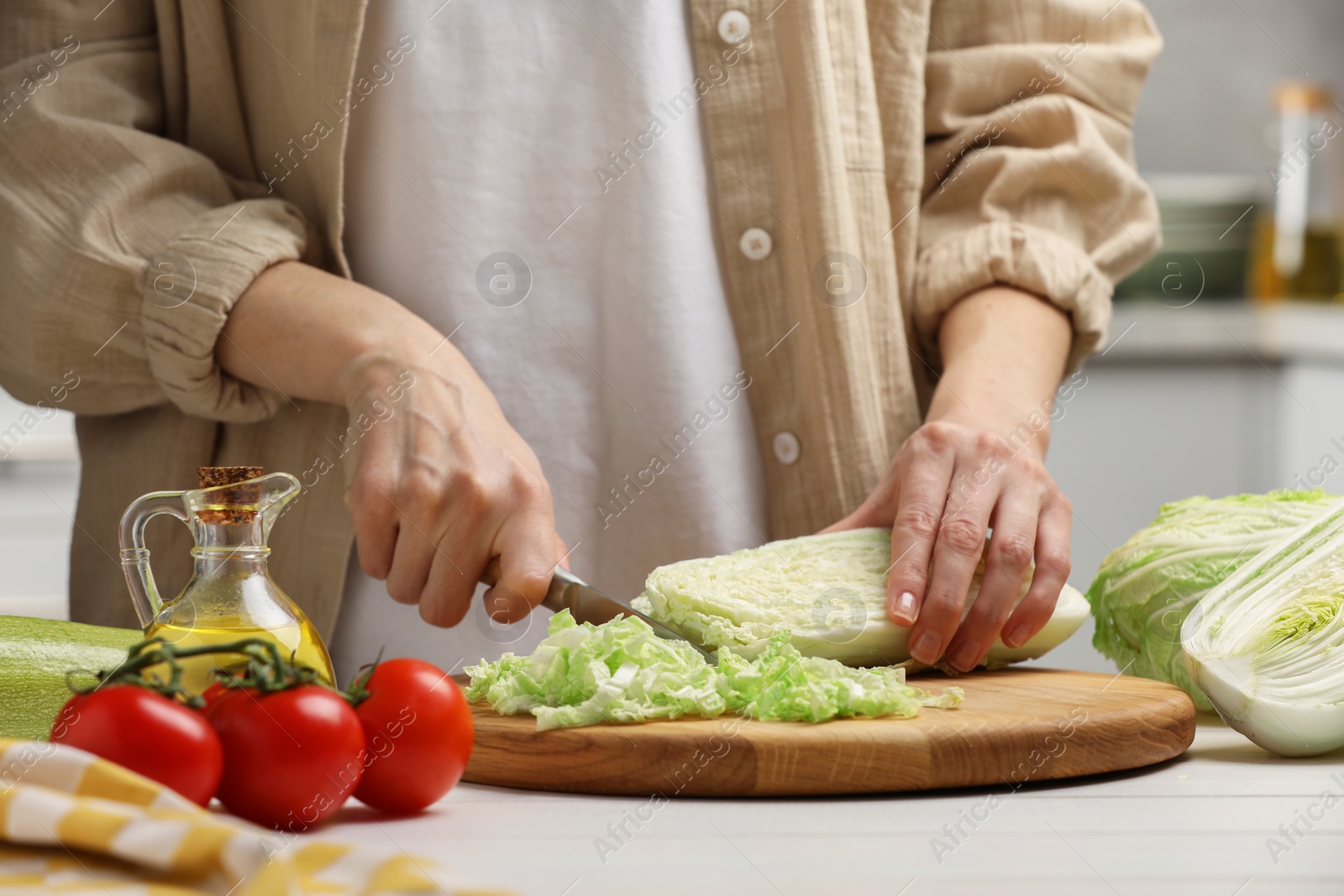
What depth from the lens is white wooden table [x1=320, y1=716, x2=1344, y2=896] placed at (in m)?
0.67

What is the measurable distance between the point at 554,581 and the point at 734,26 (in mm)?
696

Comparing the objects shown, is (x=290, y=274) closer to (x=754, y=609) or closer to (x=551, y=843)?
(x=754, y=609)

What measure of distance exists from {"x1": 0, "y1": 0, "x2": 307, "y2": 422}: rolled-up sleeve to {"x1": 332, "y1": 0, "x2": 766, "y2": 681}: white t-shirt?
15cm

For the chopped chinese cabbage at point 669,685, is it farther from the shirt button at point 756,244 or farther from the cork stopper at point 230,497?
the shirt button at point 756,244

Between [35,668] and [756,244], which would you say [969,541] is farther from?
[35,668]

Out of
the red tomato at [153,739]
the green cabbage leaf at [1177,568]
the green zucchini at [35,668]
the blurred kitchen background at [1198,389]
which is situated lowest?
the blurred kitchen background at [1198,389]

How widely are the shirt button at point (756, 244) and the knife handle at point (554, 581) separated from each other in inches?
19.2

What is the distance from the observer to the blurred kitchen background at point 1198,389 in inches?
112

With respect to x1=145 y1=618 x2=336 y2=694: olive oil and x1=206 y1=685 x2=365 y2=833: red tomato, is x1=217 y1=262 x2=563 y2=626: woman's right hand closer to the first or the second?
x1=145 y1=618 x2=336 y2=694: olive oil

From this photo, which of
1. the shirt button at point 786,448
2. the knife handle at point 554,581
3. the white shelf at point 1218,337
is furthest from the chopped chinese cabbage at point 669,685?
the white shelf at point 1218,337

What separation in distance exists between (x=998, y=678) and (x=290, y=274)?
2.64ft

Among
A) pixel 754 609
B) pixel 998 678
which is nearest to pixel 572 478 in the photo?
pixel 754 609

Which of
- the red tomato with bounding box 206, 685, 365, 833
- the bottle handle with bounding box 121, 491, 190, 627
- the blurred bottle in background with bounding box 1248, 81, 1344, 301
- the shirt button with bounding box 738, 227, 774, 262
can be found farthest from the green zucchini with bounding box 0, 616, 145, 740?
the blurred bottle in background with bounding box 1248, 81, 1344, 301

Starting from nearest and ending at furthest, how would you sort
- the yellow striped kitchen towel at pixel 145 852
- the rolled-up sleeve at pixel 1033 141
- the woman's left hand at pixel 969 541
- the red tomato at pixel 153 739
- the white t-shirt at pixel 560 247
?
1. the yellow striped kitchen towel at pixel 145 852
2. the red tomato at pixel 153 739
3. the woman's left hand at pixel 969 541
4. the white t-shirt at pixel 560 247
5. the rolled-up sleeve at pixel 1033 141
